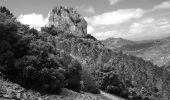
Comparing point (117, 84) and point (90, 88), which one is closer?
point (90, 88)

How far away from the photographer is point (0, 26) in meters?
24.9

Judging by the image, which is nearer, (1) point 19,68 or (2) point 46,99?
(2) point 46,99

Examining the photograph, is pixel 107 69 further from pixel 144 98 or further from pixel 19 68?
pixel 19 68

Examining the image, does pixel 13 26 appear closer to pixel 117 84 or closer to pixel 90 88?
pixel 90 88

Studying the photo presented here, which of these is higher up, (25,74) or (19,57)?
(19,57)

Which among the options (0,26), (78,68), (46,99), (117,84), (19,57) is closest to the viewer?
(46,99)

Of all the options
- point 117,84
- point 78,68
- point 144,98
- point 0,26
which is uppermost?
point 0,26

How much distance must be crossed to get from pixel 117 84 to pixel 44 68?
37247 millimetres

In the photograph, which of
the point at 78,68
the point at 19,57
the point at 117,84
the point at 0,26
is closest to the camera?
the point at 0,26

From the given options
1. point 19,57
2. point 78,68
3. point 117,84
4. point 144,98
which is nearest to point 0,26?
point 19,57

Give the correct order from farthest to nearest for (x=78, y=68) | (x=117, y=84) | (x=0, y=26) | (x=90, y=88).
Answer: (x=117, y=84), (x=90, y=88), (x=78, y=68), (x=0, y=26)

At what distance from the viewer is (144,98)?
236ft

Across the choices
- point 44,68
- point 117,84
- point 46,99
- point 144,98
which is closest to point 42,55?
point 44,68

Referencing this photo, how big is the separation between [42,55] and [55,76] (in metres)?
2.69
